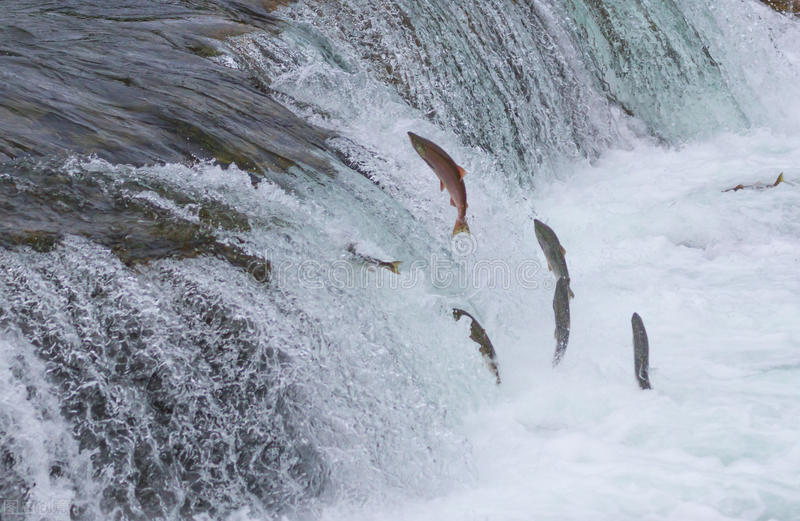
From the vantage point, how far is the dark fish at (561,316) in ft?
10.6

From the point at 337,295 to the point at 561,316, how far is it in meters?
0.97

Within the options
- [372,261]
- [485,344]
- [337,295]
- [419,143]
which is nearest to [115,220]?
[337,295]

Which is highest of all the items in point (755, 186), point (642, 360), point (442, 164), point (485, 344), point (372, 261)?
point (755, 186)

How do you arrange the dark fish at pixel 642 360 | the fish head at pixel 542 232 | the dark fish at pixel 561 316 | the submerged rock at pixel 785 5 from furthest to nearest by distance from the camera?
the submerged rock at pixel 785 5 < the dark fish at pixel 642 360 < the fish head at pixel 542 232 < the dark fish at pixel 561 316

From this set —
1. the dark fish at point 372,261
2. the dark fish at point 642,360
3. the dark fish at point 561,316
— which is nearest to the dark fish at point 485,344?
the dark fish at point 561,316

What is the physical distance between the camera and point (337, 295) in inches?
124

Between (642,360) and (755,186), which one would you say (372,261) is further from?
(755,186)

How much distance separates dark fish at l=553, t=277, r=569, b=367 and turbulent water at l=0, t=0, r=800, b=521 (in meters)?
0.10

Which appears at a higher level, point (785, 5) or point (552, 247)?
point (785, 5)

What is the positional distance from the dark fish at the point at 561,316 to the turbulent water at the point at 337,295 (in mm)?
100

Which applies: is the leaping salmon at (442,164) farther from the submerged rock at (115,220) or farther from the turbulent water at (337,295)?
the submerged rock at (115,220)

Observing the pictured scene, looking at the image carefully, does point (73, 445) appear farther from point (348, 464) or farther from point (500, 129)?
point (500, 129)

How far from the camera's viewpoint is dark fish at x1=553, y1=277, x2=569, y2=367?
3.25 meters

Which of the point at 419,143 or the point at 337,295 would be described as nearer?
the point at 419,143
